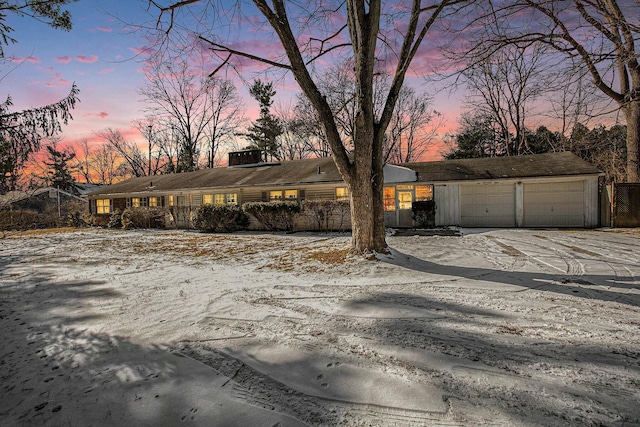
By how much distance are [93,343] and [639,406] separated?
15.5 feet

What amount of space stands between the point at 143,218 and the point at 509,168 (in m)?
21.7

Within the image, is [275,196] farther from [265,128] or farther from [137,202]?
[265,128]

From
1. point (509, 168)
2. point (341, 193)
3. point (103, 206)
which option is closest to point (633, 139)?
point (509, 168)

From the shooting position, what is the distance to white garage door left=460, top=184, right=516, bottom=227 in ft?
48.5

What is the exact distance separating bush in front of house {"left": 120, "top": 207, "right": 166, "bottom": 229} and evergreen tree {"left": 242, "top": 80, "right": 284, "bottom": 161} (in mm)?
17681

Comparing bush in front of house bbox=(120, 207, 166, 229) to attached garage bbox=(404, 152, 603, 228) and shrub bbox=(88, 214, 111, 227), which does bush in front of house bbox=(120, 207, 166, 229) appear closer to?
shrub bbox=(88, 214, 111, 227)

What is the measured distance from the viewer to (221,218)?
15859mm

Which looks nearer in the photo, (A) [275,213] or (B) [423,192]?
(A) [275,213]

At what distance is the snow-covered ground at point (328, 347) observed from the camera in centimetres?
207

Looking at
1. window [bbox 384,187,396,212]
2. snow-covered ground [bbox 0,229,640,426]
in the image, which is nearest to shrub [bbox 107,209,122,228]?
snow-covered ground [bbox 0,229,640,426]

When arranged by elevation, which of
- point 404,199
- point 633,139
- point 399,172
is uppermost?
point 633,139

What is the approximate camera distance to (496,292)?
15.0 ft

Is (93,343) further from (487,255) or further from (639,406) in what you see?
(487,255)

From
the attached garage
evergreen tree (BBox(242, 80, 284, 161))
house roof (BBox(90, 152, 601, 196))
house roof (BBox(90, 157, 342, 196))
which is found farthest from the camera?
evergreen tree (BBox(242, 80, 284, 161))
